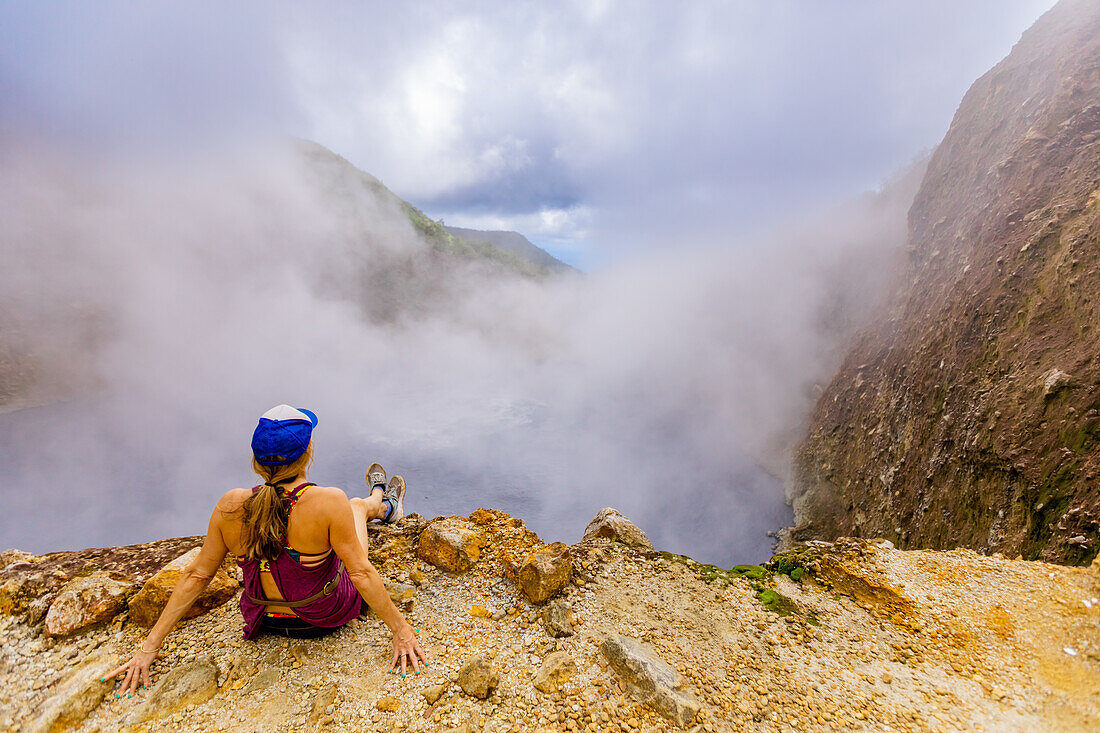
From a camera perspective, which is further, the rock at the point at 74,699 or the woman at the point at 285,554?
the woman at the point at 285,554

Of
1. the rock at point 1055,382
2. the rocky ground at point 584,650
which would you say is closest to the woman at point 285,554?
the rocky ground at point 584,650

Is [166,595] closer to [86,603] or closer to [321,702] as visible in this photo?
[86,603]

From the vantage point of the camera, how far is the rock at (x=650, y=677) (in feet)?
8.16

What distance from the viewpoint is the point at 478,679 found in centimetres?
254

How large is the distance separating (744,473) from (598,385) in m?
13.4

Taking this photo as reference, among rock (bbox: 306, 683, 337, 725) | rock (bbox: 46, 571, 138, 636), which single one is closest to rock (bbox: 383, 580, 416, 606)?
rock (bbox: 306, 683, 337, 725)

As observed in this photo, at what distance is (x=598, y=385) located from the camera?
33.2 meters

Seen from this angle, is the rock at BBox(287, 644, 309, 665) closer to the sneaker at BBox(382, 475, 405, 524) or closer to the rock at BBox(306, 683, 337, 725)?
the rock at BBox(306, 683, 337, 725)

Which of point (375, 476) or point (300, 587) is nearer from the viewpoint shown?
point (300, 587)

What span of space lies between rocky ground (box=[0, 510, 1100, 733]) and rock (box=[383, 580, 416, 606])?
0.05ft

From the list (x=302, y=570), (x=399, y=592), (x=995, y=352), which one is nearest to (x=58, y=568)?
(x=302, y=570)

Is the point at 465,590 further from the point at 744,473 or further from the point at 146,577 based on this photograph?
the point at 744,473

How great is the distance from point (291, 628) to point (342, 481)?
14664 millimetres

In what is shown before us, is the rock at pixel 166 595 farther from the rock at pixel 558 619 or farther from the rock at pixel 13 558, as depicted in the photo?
the rock at pixel 558 619
